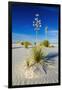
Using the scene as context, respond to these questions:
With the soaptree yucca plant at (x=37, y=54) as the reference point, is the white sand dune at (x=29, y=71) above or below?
below

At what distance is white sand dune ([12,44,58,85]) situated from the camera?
2330 mm

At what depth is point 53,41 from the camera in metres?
2.44

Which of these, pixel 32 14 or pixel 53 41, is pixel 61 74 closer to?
pixel 53 41

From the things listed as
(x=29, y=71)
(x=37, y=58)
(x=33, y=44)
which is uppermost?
(x=33, y=44)

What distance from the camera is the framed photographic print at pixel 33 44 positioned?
7.63ft

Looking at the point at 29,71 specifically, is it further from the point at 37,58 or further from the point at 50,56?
the point at 50,56

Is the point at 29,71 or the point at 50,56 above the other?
the point at 50,56

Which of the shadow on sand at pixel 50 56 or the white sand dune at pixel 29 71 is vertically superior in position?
the shadow on sand at pixel 50 56

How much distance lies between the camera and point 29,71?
237 cm

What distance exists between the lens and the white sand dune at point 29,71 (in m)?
2.33

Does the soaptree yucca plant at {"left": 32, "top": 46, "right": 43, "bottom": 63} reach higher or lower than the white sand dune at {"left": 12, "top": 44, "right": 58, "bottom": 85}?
higher

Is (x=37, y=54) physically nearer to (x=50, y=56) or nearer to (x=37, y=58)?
(x=37, y=58)

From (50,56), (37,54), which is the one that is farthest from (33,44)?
(50,56)

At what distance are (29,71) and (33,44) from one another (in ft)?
0.95
